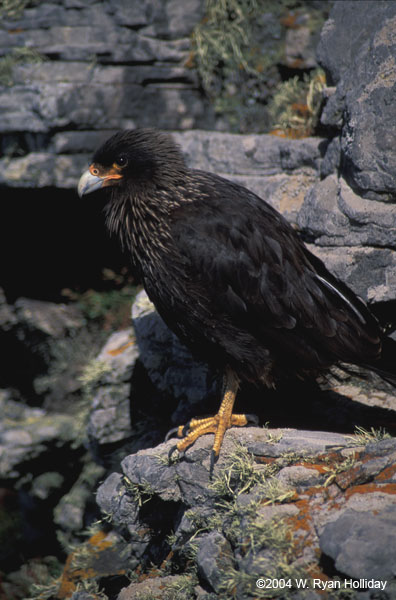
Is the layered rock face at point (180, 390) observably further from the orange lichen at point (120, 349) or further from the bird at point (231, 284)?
the bird at point (231, 284)

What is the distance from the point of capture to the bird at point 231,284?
11.0ft

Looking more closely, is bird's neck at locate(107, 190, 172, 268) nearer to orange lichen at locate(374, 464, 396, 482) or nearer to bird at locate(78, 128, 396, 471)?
bird at locate(78, 128, 396, 471)

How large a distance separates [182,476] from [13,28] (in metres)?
5.44

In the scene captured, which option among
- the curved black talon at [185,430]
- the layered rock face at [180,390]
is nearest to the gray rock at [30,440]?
the layered rock face at [180,390]

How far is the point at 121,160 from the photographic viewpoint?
12.1 feet

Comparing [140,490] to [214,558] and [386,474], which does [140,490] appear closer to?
[214,558]

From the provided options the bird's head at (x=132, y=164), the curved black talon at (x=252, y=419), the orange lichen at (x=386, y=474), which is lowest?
the curved black talon at (x=252, y=419)

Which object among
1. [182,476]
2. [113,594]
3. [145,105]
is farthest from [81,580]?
[145,105]

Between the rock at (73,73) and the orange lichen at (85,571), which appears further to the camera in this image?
the rock at (73,73)

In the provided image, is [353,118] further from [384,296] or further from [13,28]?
[13,28]

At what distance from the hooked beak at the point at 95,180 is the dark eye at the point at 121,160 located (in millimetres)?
68

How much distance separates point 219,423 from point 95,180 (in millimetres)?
1857

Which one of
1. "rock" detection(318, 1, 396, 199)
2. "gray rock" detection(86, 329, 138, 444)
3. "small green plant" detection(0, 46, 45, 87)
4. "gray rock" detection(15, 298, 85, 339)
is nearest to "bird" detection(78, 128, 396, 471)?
"rock" detection(318, 1, 396, 199)

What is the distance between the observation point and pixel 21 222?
686cm
